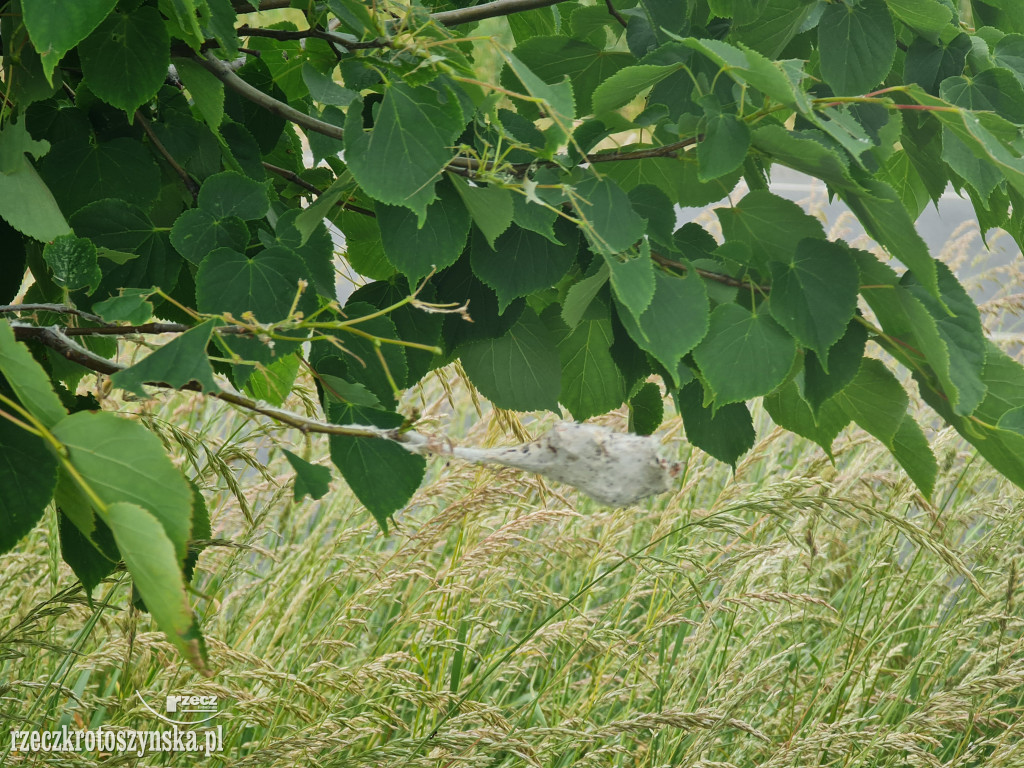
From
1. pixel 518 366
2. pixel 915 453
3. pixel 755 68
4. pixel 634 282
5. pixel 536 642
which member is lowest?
pixel 536 642

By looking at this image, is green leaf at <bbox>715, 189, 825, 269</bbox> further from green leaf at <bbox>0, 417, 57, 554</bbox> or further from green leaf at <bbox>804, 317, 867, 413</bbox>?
green leaf at <bbox>0, 417, 57, 554</bbox>

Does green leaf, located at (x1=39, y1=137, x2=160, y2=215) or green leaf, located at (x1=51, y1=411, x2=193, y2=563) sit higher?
green leaf, located at (x1=39, y1=137, x2=160, y2=215)

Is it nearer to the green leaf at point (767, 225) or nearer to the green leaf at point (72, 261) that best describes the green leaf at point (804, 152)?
the green leaf at point (767, 225)

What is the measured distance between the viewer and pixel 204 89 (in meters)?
0.59

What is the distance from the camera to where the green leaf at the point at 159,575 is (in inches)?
13.4

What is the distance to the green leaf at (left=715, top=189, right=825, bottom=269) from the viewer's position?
622 mm

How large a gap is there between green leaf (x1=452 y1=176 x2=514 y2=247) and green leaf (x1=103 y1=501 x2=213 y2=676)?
28cm

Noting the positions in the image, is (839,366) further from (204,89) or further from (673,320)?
(204,89)

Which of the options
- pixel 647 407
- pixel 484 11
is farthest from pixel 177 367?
pixel 647 407

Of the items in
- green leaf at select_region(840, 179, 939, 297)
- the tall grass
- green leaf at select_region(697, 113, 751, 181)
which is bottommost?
the tall grass

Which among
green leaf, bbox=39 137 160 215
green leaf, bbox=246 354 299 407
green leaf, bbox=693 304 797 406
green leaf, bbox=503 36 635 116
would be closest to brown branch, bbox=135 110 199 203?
green leaf, bbox=39 137 160 215

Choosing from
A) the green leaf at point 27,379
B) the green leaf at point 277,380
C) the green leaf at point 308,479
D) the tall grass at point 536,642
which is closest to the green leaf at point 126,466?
the green leaf at point 27,379

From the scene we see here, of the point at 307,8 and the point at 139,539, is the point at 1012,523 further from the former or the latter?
the point at 139,539

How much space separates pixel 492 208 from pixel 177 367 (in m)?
0.20
